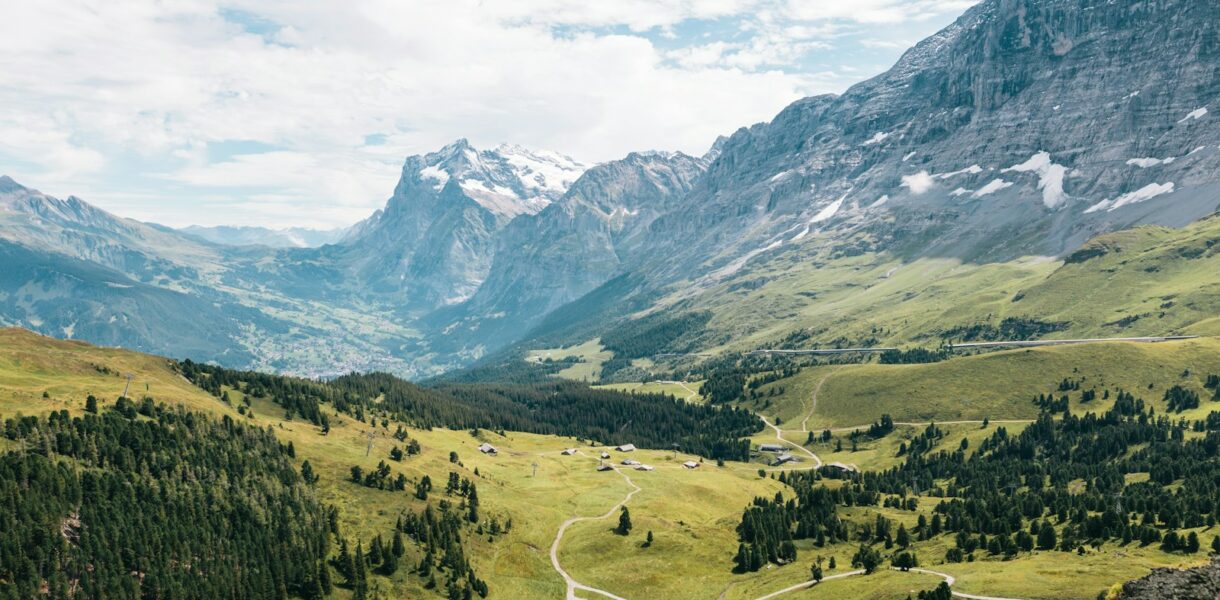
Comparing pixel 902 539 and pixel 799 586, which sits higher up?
pixel 902 539

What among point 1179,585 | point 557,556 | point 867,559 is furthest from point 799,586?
point 1179,585

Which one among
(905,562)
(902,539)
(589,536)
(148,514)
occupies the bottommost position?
(589,536)

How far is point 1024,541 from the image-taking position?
131250 millimetres

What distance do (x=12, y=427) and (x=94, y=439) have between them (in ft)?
37.3

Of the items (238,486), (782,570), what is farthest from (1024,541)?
(238,486)

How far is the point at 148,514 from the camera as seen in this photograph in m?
130

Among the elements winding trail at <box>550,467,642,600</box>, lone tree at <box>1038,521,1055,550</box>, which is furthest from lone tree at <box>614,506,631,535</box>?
lone tree at <box>1038,521,1055,550</box>

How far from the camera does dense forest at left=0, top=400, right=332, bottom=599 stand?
115688mm

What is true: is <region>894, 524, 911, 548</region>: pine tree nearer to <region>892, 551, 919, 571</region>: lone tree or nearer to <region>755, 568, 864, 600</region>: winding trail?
<region>892, 551, 919, 571</region>: lone tree

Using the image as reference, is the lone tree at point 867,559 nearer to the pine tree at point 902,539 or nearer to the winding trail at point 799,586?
the winding trail at point 799,586

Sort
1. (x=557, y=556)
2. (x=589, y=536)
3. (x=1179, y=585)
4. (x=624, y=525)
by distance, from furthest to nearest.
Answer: (x=589, y=536) < (x=624, y=525) < (x=557, y=556) < (x=1179, y=585)

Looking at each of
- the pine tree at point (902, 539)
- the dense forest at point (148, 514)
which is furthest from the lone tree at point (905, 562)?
the dense forest at point (148, 514)

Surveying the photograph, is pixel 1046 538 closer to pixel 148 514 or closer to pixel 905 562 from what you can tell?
pixel 905 562

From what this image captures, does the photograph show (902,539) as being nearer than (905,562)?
No
